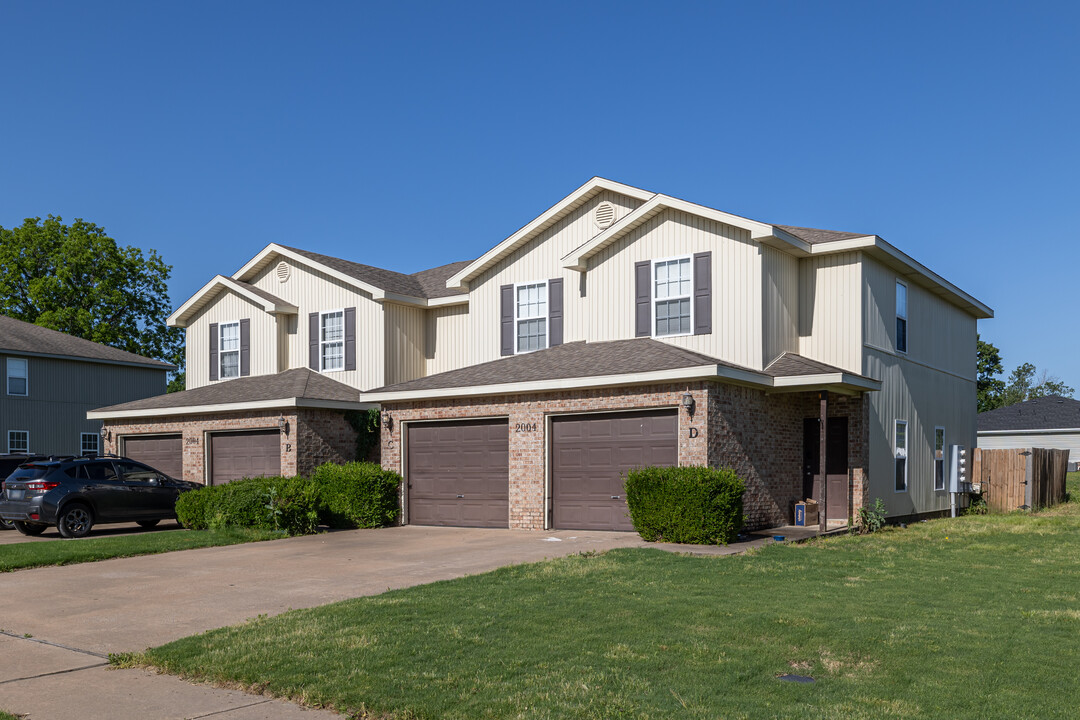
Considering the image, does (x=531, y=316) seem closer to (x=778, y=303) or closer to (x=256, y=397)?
(x=778, y=303)

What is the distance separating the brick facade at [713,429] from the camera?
54.9 ft

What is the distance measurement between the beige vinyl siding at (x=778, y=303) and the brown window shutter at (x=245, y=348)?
15.2m

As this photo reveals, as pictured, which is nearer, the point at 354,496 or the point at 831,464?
the point at 831,464

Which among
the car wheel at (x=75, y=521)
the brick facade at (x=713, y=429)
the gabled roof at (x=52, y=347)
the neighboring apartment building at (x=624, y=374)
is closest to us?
the brick facade at (x=713, y=429)

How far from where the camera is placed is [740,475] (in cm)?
1725

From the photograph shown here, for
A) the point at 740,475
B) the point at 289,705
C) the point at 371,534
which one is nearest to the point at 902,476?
the point at 740,475

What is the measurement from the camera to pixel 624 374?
1714 cm

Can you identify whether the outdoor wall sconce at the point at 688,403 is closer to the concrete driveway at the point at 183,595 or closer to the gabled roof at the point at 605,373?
the gabled roof at the point at 605,373

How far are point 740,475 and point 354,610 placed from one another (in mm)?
9545

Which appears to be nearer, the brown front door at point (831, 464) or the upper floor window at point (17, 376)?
the brown front door at point (831, 464)

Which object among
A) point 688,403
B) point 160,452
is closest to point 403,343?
point 160,452

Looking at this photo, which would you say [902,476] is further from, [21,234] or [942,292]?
[21,234]

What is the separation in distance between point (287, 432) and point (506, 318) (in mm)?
5937

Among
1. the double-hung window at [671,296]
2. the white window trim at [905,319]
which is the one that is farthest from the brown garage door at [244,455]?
the white window trim at [905,319]
